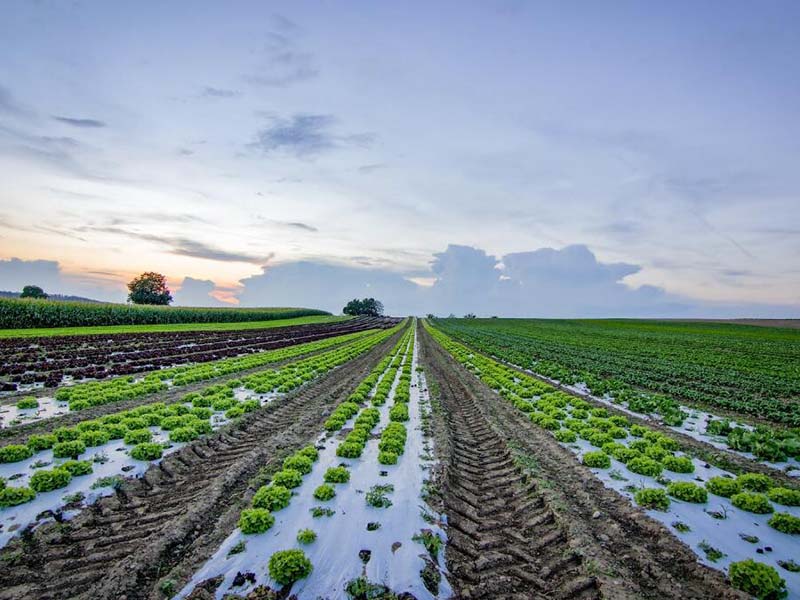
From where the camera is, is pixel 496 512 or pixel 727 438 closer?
pixel 496 512

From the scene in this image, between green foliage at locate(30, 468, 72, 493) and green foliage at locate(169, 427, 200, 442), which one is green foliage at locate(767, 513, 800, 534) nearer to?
green foliage at locate(169, 427, 200, 442)

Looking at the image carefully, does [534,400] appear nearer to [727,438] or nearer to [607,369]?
[727,438]

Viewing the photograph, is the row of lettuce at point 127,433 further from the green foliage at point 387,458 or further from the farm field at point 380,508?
the green foliage at point 387,458

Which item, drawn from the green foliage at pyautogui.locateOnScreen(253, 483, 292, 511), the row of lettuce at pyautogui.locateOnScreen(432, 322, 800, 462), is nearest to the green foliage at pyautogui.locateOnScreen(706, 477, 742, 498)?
the row of lettuce at pyautogui.locateOnScreen(432, 322, 800, 462)

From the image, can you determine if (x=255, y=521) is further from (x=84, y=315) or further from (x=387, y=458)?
(x=84, y=315)

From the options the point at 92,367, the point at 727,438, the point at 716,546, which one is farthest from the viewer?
the point at 92,367

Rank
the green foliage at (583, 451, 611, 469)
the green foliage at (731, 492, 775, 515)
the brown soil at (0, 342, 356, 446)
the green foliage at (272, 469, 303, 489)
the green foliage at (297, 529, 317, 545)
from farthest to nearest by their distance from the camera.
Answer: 1. the brown soil at (0, 342, 356, 446)
2. the green foliage at (583, 451, 611, 469)
3. the green foliage at (272, 469, 303, 489)
4. the green foliage at (731, 492, 775, 515)
5. the green foliage at (297, 529, 317, 545)

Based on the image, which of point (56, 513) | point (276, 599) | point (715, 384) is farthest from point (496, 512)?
point (715, 384)

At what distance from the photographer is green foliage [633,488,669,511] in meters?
8.90

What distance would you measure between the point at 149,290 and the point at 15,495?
459ft

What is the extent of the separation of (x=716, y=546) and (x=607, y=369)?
2427 cm

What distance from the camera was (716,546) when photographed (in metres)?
7.48

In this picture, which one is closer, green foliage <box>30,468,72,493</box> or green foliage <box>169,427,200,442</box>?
green foliage <box>30,468,72,493</box>

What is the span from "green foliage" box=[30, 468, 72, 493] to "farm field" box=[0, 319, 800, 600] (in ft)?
0.12
